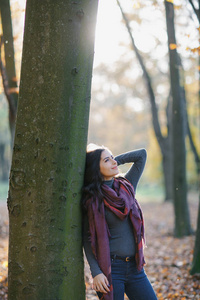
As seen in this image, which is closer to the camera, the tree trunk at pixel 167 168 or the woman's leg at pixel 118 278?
the woman's leg at pixel 118 278

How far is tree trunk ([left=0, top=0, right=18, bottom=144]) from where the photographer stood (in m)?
6.23

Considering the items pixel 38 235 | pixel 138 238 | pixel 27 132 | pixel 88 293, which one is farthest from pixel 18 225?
pixel 88 293

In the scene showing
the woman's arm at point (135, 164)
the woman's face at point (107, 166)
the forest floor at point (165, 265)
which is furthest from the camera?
the forest floor at point (165, 265)

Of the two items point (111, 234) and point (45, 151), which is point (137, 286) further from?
point (45, 151)

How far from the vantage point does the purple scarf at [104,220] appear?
2.78 metres

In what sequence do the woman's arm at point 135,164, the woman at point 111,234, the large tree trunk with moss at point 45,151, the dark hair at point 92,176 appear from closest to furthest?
the large tree trunk with moss at point 45,151
the woman at point 111,234
the dark hair at point 92,176
the woman's arm at point 135,164

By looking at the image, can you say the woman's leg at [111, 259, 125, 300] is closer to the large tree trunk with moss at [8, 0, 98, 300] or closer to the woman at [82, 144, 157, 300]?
the woman at [82, 144, 157, 300]

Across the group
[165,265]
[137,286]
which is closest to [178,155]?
[165,265]

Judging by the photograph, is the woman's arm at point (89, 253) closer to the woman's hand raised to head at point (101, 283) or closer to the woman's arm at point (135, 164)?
the woman's hand raised to head at point (101, 283)

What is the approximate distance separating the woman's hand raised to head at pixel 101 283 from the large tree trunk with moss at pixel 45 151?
24cm

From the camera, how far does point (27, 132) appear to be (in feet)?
8.94

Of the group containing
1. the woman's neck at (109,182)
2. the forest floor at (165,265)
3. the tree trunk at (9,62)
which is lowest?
the forest floor at (165,265)

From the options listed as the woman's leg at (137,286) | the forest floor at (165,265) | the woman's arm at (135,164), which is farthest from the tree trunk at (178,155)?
the woman's leg at (137,286)

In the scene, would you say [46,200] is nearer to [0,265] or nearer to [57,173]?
[57,173]
